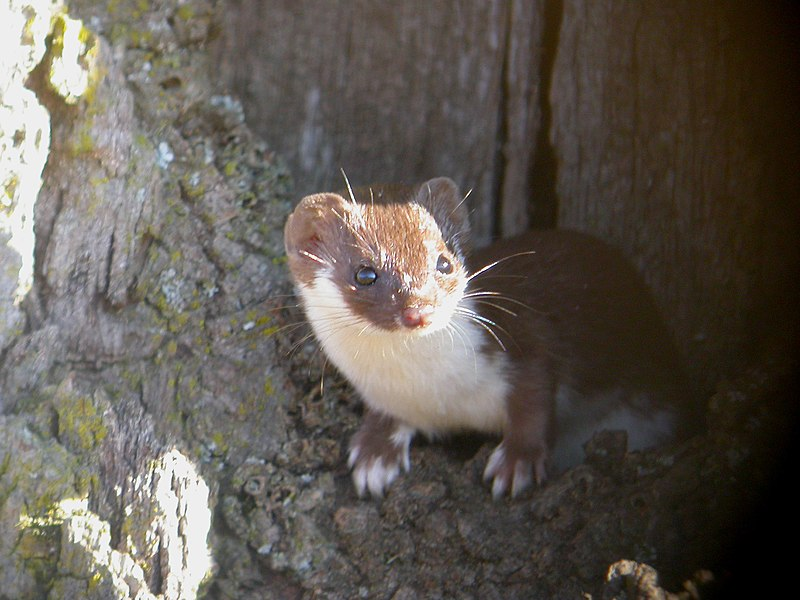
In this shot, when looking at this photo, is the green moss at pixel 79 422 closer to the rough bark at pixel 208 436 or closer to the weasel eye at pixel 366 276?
the rough bark at pixel 208 436

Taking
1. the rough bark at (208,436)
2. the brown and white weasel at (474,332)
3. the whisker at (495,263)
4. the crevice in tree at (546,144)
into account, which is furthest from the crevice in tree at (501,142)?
the rough bark at (208,436)

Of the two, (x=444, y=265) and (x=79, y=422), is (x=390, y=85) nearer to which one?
(x=444, y=265)

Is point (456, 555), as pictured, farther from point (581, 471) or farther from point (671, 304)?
point (671, 304)

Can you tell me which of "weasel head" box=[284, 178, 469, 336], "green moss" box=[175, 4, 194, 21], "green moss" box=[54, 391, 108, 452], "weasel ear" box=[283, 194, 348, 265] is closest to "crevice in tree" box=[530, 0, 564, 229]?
"weasel head" box=[284, 178, 469, 336]

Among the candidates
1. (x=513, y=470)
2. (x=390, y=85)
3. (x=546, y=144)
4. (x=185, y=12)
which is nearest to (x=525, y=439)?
(x=513, y=470)

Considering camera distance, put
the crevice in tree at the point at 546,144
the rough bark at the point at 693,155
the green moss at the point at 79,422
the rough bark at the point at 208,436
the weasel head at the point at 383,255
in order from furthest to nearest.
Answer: the crevice in tree at the point at 546,144 < the rough bark at the point at 693,155 < the weasel head at the point at 383,255 < the green moss at the point at 79,422 < the rough bark at the point at 208,436

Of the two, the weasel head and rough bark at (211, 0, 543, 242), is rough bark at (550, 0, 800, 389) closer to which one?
rough bark at (211, 0, 543, 242)

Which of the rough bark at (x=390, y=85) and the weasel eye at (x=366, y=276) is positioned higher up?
the rough bark at (x=390, y=85)
